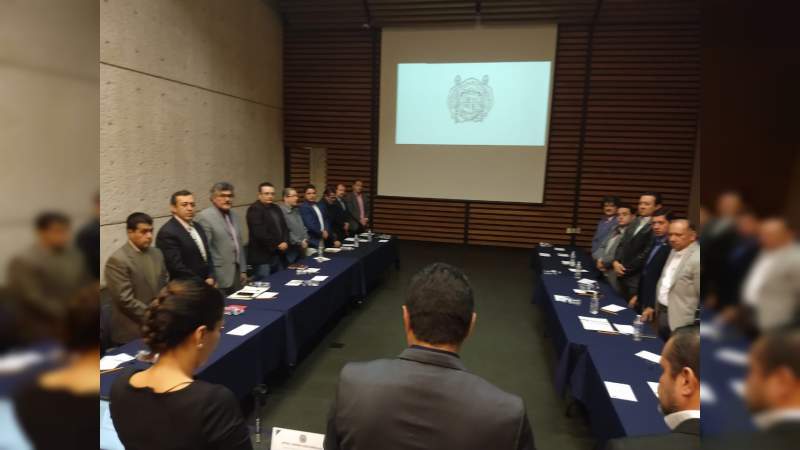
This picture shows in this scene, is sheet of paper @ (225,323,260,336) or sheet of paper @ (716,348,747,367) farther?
sheet of paper @ (225,323,260,336)

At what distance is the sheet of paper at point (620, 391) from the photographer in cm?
228

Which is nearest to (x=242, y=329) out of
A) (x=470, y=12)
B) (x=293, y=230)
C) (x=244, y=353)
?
(x=244, y=353)

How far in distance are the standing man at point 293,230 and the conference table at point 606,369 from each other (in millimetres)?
3069

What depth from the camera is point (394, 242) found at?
24.1 ft

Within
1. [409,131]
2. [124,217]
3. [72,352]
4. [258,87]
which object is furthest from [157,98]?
[72,352]

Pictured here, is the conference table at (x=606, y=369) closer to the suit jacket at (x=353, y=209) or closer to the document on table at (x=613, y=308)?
the document on table at (x=613, y=308)

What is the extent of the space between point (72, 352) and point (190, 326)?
121 cm

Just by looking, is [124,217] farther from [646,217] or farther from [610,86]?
[610,86]

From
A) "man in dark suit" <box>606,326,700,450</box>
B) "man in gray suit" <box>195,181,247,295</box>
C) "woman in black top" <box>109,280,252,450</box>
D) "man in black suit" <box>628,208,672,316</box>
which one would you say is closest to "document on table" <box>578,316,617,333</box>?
"man in black suit" <box>628,208,672,316</box>

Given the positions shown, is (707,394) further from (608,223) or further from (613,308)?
(608,223)

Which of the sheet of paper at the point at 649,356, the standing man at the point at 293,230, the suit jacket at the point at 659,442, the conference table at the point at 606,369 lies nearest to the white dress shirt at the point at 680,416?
the suit jacket at the point at 659,442

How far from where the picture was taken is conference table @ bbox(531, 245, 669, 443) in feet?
6.99

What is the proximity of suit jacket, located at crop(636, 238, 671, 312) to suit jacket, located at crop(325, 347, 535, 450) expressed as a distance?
306 centimetres

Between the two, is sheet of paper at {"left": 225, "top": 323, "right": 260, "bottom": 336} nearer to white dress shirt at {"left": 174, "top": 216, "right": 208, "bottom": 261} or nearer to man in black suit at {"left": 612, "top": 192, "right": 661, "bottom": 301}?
white dress shirt at {"left": 174, "top": 216, "right": 208, "bottom": 261}
